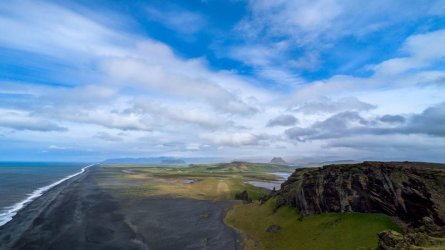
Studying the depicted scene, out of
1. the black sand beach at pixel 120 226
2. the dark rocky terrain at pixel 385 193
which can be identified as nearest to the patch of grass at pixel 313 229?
the dark rocky terrain at pixel 385 193

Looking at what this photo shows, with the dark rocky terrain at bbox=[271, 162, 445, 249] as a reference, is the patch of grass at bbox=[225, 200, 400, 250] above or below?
below

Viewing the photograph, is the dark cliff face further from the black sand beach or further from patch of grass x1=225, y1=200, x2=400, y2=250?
the black sand beach

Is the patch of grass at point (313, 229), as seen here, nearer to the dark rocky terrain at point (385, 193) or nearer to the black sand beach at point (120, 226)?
the dark rocky terrain at point (385, 193)

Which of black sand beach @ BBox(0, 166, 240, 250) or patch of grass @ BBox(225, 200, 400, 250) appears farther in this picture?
black sand beach @ BBox(0, 166, 240, 250)

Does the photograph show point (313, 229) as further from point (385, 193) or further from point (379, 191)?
point (385, 193)

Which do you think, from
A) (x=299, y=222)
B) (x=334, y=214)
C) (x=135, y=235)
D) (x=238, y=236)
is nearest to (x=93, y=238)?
(x=135, y=235)

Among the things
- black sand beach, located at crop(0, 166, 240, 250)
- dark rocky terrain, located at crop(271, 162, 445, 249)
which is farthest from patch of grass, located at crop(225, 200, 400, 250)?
black sand beach, located at crop(0, 166, 240, 250)
